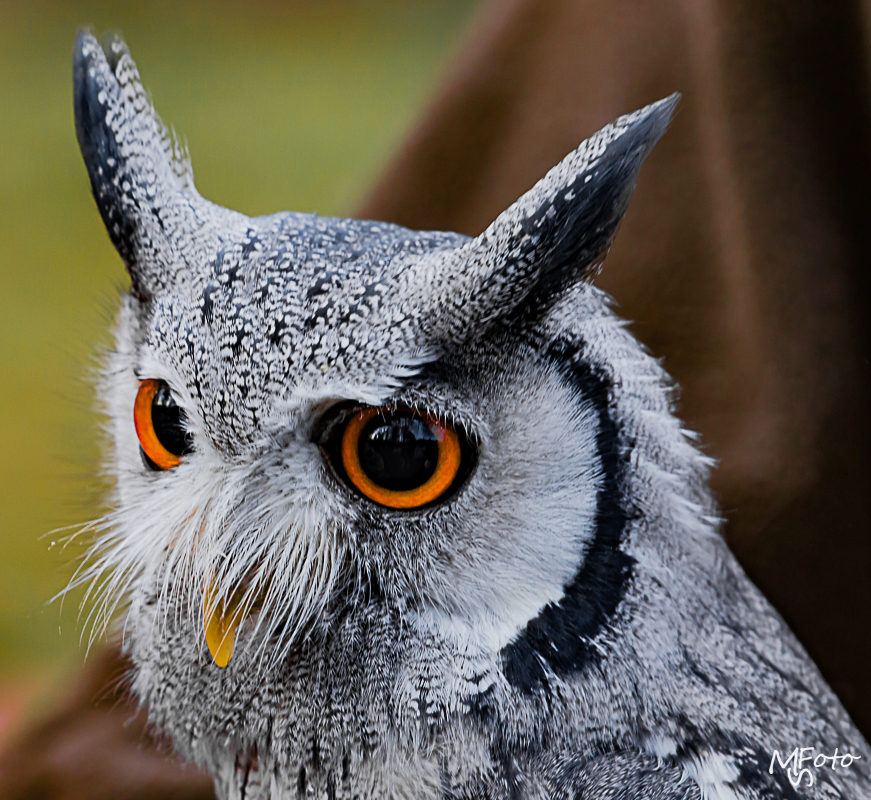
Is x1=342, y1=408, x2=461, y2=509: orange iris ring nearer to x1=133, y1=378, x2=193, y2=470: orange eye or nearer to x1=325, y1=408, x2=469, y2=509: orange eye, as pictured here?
x1=325, y1=408, x2=469, y2=509: orange eye

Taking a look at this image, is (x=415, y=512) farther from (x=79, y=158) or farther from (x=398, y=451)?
(x=79, y=158)

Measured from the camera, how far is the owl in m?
0.72

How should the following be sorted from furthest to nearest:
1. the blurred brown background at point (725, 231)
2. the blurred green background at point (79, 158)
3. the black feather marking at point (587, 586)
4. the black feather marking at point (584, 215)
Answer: the blurred green background at point (79, 158), the blurred brown background at point (725, 231), the black feather marking at point (587, 586), the black feather marking at point (584, 215)

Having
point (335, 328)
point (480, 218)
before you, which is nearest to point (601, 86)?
point (480, 218)

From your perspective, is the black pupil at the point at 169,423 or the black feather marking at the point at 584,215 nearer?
the black feather marking at the point at 584,215

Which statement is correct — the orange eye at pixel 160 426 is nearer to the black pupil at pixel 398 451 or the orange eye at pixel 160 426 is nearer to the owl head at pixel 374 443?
the owl head at pixel 374 443

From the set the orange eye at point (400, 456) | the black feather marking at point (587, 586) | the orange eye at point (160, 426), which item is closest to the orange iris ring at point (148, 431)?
the orange eye at point (160, 426)

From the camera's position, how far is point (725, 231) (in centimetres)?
133

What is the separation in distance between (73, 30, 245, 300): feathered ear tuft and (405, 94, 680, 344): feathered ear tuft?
27 cm

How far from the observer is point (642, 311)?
4.72ft

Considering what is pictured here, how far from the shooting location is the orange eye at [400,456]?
2.37 feet

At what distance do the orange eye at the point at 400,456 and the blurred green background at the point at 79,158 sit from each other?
19.0 inches

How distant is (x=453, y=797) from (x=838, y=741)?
492mm
